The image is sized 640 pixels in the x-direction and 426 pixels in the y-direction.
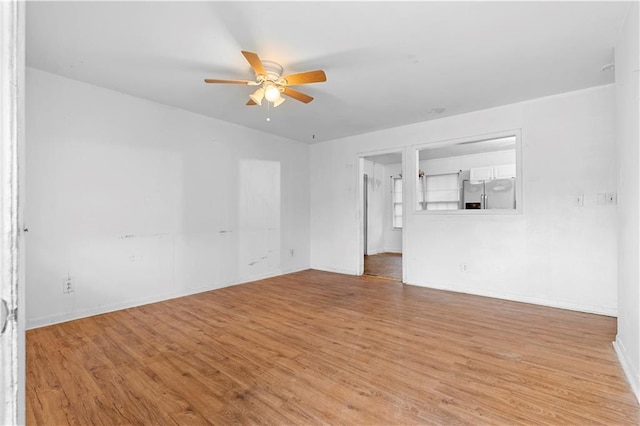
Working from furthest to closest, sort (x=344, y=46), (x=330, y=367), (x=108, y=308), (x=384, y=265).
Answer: (x=384, y=265)
(x=108, y=308)
(x=344, y=46)
(x=330, y=367)

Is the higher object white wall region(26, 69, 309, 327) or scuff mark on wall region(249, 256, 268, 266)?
white wall region(26, 69, 309, 327)

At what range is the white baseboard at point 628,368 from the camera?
1870mm

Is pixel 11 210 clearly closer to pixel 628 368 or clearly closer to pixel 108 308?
pixel 628 368

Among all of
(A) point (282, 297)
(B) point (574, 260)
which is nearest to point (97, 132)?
(A) point (282, 297)

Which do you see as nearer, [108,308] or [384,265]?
[108,308]

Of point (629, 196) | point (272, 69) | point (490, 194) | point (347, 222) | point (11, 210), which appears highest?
point (272, 69)

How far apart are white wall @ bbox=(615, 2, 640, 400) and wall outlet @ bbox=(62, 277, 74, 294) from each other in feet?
15.8

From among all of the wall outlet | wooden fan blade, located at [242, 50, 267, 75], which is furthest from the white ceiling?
the wall outlet

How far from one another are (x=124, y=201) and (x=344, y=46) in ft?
10.00

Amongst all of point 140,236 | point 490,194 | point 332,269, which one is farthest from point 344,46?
point 490,194

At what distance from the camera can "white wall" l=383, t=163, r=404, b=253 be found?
27.9 feet

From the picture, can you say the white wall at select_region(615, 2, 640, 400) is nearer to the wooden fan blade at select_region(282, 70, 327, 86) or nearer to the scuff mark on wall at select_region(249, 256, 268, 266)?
the wooden fan blade at select_region(282, 70, 327, 86)

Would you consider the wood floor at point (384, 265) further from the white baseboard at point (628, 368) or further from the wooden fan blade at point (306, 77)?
the wooden fan blade at point (306, 77)

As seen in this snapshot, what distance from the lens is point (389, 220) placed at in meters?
8.69
